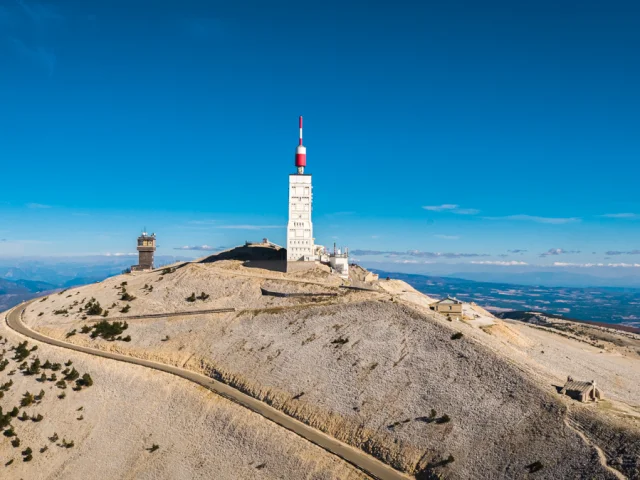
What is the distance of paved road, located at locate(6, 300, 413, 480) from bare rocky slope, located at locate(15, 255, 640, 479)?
894 millimetres

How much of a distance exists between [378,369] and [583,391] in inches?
791

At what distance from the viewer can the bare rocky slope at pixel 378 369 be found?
123ft

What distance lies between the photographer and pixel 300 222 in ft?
289

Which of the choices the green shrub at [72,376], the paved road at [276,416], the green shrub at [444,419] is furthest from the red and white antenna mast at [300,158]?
the green shrub at [444,419]

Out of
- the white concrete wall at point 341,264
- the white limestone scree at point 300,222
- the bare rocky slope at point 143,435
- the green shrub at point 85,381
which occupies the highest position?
the white limestone scree at point 300,222

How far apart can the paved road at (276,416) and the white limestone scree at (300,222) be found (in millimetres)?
31878

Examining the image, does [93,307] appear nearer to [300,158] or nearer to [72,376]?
[72,376]

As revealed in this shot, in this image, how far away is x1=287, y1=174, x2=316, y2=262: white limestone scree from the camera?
8769 centimetres

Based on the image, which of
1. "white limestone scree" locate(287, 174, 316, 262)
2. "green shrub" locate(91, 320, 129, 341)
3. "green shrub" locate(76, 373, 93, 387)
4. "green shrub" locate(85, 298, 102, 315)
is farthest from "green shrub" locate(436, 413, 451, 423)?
"green shrub" locate(85, 298, 102, 315)

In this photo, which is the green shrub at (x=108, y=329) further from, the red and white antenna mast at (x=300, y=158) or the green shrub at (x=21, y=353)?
the red and white antenna mast at (x=300, y=158)

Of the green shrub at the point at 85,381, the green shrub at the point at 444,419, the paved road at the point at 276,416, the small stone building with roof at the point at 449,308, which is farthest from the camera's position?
the small stone building with roof at the point at 449,308

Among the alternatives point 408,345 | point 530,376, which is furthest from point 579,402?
point 408,345

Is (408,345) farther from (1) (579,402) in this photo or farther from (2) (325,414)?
(1) (579,402)

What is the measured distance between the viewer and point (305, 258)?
87625 millimetres
